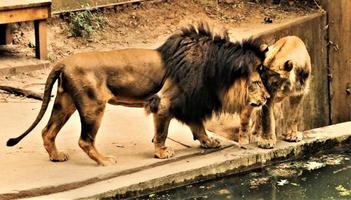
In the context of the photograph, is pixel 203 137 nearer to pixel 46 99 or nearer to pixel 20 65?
pixel 46 99

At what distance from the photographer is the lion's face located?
25.5 feet

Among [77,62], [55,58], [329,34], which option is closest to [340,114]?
[329,34]

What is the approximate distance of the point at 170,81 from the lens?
7.74 metres

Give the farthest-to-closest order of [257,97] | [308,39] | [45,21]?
[308,39] → [45,21] → [257,97]

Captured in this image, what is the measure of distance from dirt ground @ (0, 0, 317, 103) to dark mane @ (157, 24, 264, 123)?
11.1 ft

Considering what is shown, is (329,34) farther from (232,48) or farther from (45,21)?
(232,48)

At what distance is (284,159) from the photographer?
820 centimetres

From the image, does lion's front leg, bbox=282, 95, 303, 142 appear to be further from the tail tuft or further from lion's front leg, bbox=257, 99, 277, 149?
the tail tuft

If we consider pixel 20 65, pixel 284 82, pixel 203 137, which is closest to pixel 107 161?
pixel 203 137

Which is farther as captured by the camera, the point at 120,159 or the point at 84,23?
the point at 84,23

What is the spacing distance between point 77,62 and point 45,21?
3.86m

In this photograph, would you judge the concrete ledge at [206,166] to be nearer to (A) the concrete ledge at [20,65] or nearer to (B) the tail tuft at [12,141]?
(B) the tail tuft at [12,141]

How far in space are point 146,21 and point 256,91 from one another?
5.13 metres

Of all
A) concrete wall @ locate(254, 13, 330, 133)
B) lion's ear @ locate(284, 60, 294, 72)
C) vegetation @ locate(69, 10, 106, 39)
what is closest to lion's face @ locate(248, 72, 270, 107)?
lion's ear @ locate(284, 60, 294, 72)
